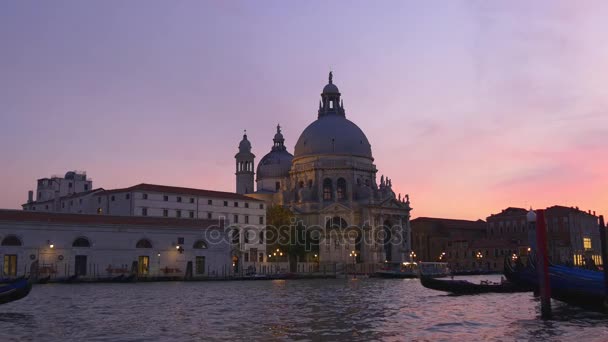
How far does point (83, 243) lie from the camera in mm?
58156

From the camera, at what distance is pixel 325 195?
9962cm

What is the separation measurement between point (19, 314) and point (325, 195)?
74582 mm

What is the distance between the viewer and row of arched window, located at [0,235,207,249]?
54231 mm

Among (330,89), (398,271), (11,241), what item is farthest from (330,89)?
(11,241)

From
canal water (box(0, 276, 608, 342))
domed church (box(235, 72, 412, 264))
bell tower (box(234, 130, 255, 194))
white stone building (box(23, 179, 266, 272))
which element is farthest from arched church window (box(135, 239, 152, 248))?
bell tower (box(234, 130, 255, 194))

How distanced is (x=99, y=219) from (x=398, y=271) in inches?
1491

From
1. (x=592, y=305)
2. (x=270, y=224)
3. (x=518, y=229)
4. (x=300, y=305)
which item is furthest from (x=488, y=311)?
(x=518, y=229)

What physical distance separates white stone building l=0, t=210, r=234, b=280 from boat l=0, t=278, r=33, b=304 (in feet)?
93.0

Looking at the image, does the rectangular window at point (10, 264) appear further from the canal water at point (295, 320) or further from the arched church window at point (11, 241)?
the canal water at point (295, 320)

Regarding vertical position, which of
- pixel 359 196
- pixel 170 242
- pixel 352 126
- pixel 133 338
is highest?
pixel 352 126

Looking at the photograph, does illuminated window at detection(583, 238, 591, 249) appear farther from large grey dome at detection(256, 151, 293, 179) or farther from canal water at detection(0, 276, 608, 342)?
canal water at detection(0, 276, 608, 342)

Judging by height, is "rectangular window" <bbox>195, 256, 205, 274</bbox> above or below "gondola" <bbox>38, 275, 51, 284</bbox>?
above

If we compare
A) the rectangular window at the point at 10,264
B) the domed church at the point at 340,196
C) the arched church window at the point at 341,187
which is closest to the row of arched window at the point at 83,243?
the rectangular window at the point at 10,264

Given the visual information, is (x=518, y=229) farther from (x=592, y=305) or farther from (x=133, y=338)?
(x=133, y=338)
